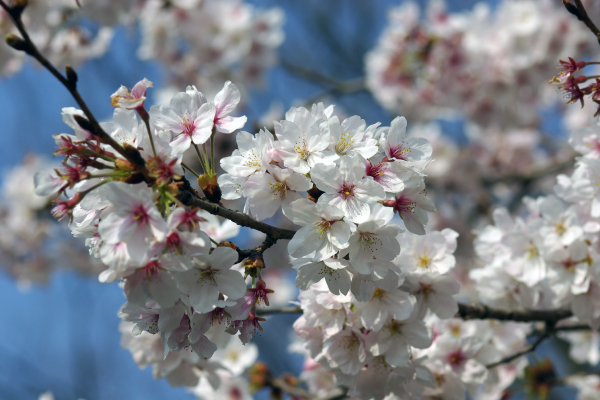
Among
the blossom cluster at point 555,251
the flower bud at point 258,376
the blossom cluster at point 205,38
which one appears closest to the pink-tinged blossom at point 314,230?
the blossom cluster at point 555,251

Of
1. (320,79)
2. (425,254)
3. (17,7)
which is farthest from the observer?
(320,79)

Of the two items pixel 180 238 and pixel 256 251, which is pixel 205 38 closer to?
pixel 256 251

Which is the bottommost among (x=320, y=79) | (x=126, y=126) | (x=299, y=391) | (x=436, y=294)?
(x=299, y=391)

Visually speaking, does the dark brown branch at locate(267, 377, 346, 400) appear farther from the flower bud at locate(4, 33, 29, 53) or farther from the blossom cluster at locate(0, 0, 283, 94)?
the blossom cluster at locate(0, 0, 283, 94)

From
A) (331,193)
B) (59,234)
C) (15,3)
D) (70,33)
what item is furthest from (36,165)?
(331,193)

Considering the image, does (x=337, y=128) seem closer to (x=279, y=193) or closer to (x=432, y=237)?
(x=279, y=193)

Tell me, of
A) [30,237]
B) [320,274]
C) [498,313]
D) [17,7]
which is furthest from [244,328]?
[30,237]

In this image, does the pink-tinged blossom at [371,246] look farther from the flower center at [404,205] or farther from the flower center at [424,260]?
the flower center at [424,260]
